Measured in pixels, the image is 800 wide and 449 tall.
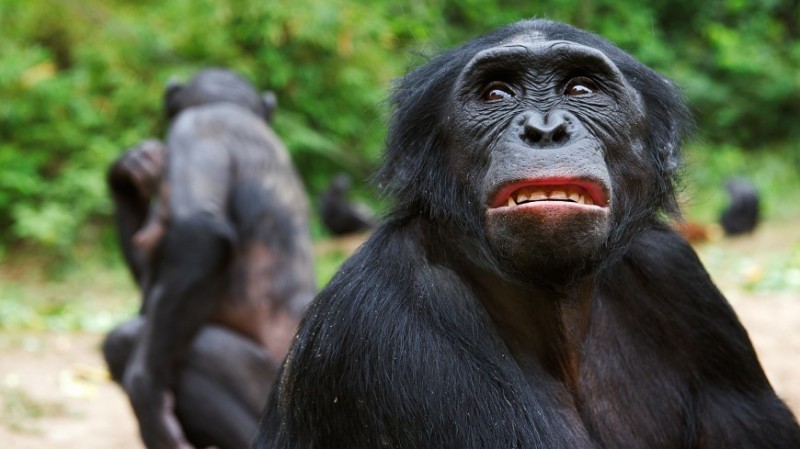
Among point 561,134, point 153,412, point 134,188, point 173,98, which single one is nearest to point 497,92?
point 561,134

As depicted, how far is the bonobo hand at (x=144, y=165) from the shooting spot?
772cm

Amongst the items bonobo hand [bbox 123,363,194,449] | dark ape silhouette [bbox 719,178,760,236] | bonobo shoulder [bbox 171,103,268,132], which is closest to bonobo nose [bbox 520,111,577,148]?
bonobo hand [bbox 123,363,194,449]

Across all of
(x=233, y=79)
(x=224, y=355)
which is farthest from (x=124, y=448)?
(x=233, y=79)

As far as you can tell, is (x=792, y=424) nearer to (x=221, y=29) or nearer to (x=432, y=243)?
(x=432, y=243)

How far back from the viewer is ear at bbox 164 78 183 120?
813cm

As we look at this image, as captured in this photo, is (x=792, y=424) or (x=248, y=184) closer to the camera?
(x=792, y=424)

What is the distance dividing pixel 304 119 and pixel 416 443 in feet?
45.7

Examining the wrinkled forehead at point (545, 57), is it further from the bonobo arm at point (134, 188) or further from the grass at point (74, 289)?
the grass at point (74, 289)

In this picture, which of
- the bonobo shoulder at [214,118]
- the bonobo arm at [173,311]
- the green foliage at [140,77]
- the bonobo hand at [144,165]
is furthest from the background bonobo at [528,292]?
the green foliage at [140,77]

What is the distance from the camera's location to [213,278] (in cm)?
675

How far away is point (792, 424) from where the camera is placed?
3844 millimetres

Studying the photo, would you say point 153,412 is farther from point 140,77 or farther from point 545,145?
point 140,77

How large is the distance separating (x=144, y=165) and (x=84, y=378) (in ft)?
8.60

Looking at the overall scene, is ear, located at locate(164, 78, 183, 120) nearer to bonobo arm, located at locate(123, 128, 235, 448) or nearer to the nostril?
bonobo arm, located at locate(123, 128, 235, 448)
